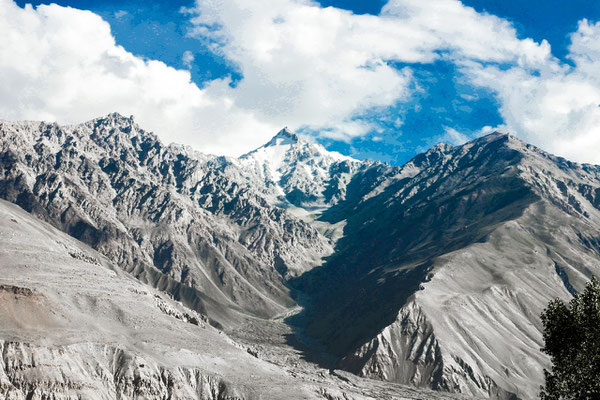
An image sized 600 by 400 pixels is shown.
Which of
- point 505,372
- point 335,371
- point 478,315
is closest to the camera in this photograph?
point 505,372

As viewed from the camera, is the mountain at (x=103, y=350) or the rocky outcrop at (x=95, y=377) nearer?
the rocky outcrop at (x=95, y=377)

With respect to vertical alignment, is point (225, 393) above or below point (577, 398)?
below

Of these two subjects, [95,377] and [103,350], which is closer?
[95,377]

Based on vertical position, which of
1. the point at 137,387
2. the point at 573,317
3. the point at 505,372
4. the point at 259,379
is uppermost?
the point at 573,317

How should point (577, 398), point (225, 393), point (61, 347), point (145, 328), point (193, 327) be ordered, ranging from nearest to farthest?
1. point (577, 398)
2. point (61, 347)
3. point (225, 393)
4. point (145, 328)
5. point (193, 327)

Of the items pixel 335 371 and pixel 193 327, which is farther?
pixel 335 371

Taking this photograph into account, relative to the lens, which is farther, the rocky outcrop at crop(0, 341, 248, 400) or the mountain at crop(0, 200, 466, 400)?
the mountain at crop(0, 200, 466, 400)

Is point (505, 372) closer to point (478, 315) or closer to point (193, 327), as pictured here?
point (478, 315)

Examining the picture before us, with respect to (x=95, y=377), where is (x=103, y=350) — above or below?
above

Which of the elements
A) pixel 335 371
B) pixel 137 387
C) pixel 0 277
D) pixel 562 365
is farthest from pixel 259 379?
pixel 335 371

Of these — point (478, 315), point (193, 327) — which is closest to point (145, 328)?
point (193, 327)
